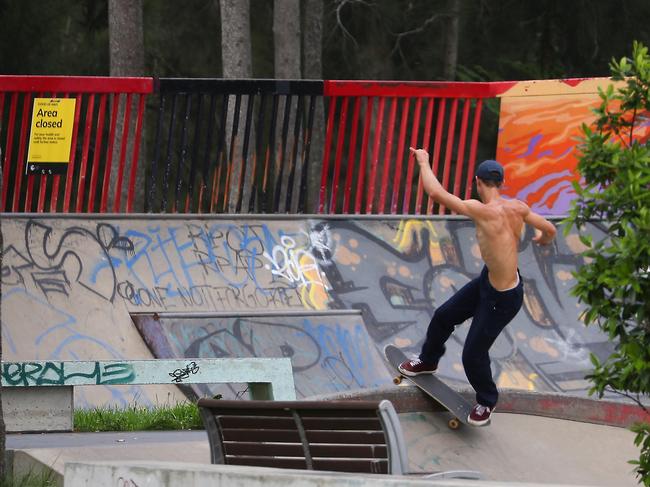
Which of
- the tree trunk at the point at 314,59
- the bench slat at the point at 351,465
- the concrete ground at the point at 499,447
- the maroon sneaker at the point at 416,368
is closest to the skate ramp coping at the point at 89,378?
the concrete ground at the point at 499,447

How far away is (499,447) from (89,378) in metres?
2.74

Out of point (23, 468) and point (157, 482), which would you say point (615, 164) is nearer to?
point (157, 482)

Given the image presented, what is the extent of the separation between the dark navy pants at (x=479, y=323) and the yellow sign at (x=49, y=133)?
5280mm

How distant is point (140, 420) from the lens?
390 inches

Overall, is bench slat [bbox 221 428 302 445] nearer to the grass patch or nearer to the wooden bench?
the wooden bench

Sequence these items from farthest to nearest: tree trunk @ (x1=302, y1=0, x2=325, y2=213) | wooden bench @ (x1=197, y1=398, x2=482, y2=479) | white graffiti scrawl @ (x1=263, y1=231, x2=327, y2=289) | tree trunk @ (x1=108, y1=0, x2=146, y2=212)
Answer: tree trunk @ (x1=302, y1=0, x2=325, y2=213) → tree trunk @ (x1=108, y1=0, x2=146, y2=212) → white graffiti scrawl @ (x1=263, y1=231, x2=327, y2=289) → wooden bench @ (x1=197, y1=398, x2=482, y2=479)

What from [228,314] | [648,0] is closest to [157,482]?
[228,314]

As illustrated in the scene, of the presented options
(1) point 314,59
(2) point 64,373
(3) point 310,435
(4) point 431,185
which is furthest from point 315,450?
(1) point 314,59

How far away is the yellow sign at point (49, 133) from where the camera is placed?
12.6 meters

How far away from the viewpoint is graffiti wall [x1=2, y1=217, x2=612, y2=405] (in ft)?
37.7

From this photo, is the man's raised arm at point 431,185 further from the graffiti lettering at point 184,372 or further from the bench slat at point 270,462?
the graffiti lettering at point 184,372

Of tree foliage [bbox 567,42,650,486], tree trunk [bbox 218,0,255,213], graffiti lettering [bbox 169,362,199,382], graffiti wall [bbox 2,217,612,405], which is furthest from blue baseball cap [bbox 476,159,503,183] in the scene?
tree trunk [bbox 218,0,255,213]

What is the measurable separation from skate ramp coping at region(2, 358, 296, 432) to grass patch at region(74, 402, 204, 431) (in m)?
0.81

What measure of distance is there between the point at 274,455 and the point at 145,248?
20.9 feet
